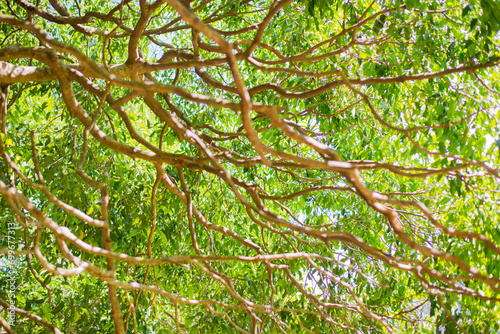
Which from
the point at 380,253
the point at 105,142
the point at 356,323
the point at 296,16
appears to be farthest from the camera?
the point at 296,16

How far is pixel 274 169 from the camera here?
275 cm

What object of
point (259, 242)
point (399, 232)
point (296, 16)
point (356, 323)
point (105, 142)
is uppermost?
point (296, 16)

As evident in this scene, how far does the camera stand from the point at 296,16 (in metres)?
3.33

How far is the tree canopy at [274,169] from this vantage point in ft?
4.93

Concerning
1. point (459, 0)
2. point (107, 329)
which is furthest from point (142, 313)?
point (459, 0)

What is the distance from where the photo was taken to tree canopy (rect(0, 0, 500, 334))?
4.93ft

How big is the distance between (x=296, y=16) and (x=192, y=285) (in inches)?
85.6

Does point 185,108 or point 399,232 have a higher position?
point 185,108

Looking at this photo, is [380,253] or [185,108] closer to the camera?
[380,253]

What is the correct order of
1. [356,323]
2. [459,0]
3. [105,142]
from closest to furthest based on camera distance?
[105,142] → [459,0] → [356,323]

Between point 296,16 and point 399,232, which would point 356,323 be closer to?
point 399,232

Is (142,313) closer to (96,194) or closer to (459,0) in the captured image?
(96,194)

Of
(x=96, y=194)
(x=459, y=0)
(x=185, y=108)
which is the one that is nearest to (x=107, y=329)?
(x=96, y=194)

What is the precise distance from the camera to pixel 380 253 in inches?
58.7
